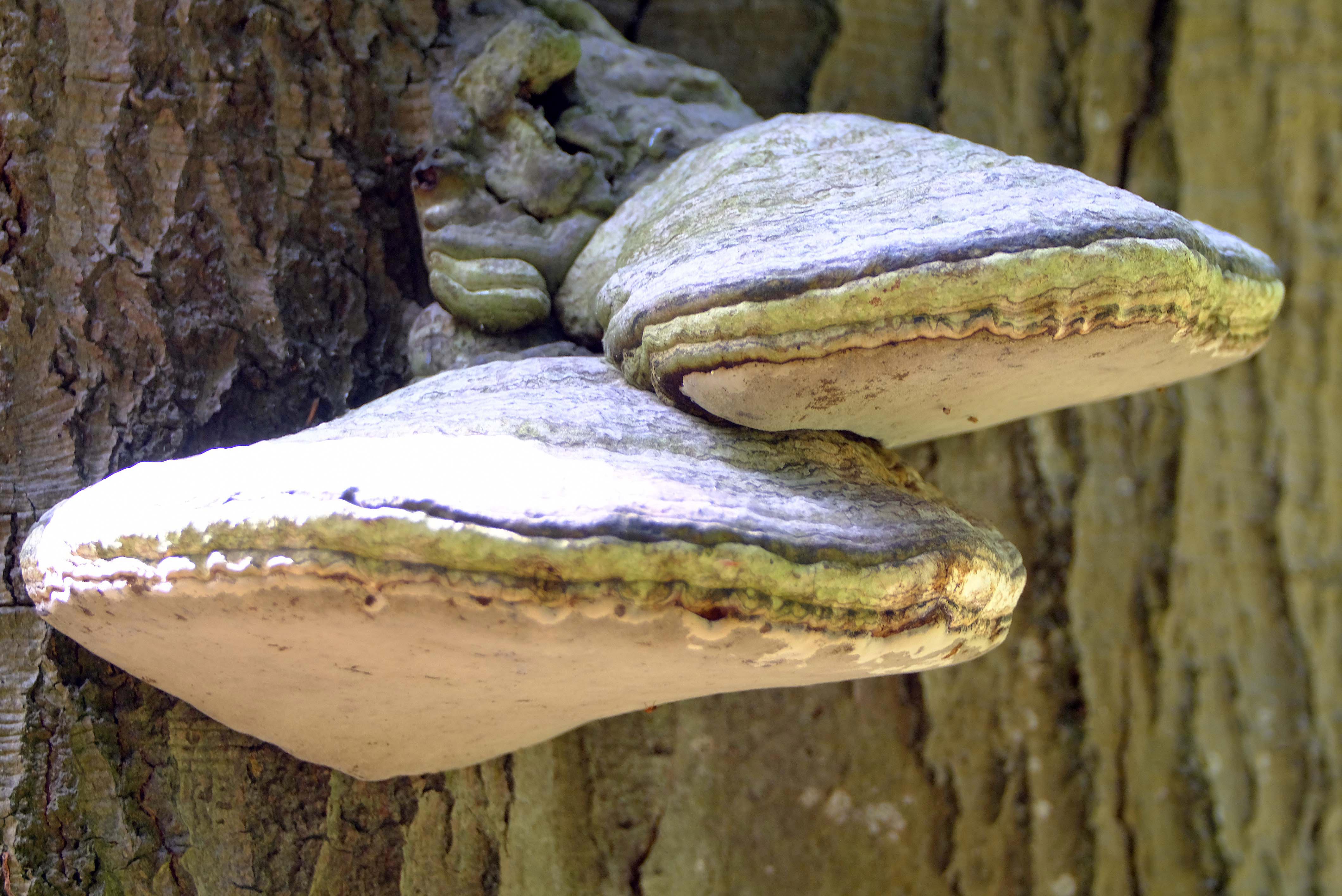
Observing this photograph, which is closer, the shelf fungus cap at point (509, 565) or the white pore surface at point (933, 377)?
the shelf fungus cap at point (509, 565)

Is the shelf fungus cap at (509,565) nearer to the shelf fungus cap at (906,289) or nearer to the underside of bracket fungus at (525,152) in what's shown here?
the shelf fungus cap at (906,289)

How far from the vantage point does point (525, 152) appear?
1.41 metres

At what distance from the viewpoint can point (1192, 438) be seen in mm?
2051

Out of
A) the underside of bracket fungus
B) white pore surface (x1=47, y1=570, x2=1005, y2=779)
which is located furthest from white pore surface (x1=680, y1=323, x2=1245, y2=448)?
the underside of bracket fungus

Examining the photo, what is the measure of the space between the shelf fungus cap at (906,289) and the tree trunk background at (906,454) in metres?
0.60

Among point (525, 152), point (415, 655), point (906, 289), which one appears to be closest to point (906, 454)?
point (525, 152)

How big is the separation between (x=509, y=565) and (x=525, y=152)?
908 millimetres

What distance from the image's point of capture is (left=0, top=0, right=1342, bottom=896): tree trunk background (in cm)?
120

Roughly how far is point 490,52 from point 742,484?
94 cm

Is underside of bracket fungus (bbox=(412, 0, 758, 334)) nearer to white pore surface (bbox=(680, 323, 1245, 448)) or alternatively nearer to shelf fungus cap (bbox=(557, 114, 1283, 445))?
shelf fungus cap (bbox=(557, 114, 1283, 445))

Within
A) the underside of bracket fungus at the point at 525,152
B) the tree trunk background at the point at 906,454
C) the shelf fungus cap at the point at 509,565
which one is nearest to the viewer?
the shelf fungus cap at the point at 509,565

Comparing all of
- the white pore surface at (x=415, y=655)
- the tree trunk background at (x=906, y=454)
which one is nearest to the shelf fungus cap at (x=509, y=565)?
the white pore surface at (x=415, y=655)

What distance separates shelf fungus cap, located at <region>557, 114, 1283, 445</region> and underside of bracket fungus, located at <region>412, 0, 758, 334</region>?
219 millimetres

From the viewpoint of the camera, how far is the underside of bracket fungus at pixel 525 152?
1.33 metres
